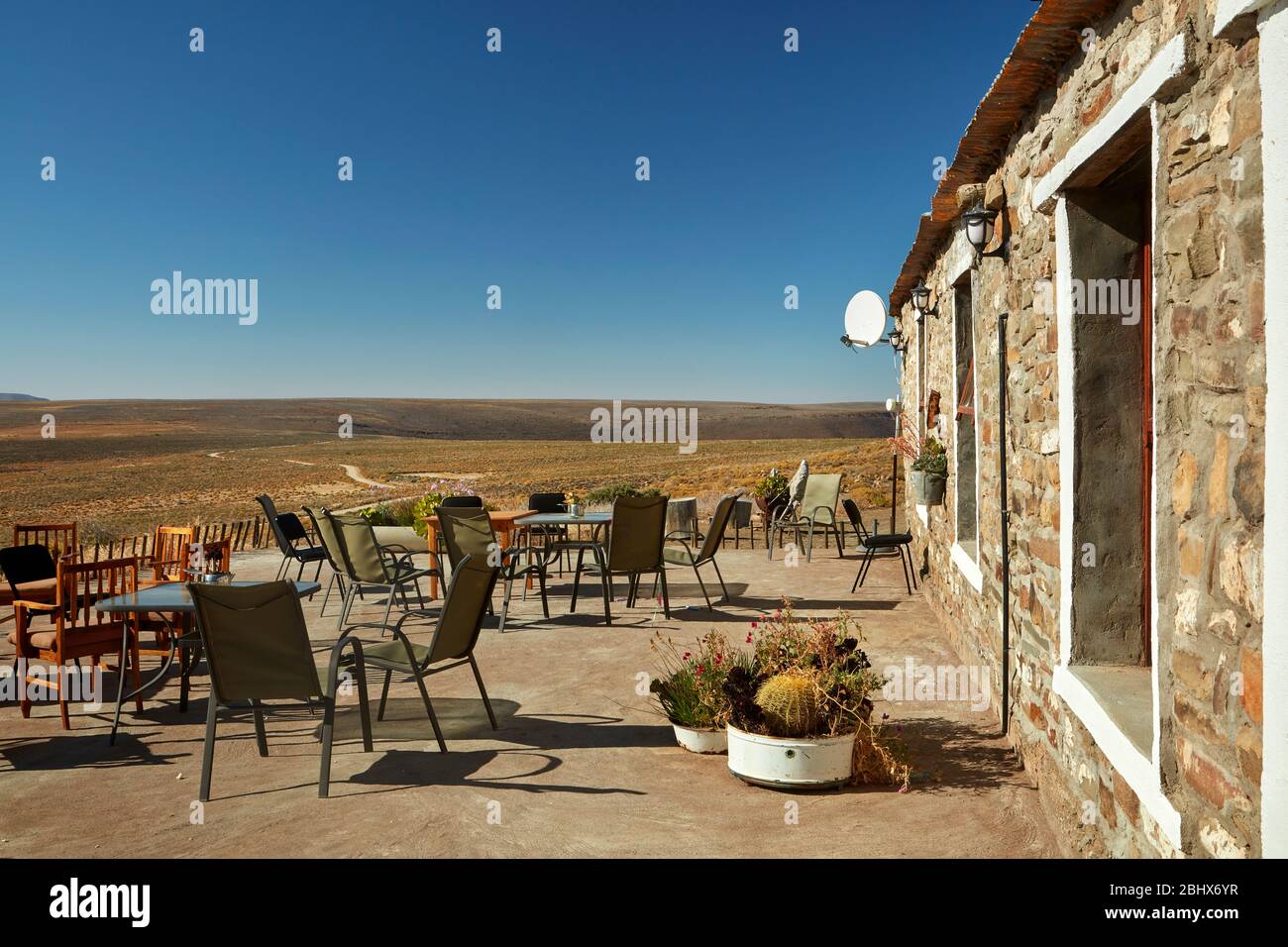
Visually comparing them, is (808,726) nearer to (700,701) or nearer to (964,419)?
(700,701)

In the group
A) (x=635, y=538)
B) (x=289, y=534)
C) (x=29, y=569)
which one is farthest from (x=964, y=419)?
(x=29, y=569)

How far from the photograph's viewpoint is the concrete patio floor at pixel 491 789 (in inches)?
126

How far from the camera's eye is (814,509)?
10.1 m

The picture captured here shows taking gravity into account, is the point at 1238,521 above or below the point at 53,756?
above

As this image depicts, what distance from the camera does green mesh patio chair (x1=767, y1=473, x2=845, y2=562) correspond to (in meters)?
10.3

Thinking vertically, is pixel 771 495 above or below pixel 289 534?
above

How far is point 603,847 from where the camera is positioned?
3162 mm

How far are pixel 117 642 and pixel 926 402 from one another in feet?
20.2

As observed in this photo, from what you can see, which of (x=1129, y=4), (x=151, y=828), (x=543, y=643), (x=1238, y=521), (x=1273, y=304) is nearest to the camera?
(x=1273, y=304)

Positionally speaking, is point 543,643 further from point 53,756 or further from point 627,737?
point 53,756

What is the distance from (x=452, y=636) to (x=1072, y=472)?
101 inches

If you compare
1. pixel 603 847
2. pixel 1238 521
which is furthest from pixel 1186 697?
pixel 603 847

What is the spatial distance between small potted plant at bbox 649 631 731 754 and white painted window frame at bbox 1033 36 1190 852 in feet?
4.41

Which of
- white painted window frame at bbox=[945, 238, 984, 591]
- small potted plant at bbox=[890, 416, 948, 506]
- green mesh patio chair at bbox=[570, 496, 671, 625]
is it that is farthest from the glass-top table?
white painted window frame at bbox=[945, 238, 984, 591]
